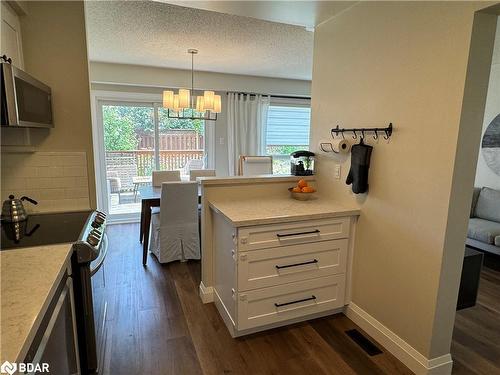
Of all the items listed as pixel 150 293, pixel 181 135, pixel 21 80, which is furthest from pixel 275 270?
pixel 181 135

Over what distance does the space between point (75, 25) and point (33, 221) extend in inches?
49.9

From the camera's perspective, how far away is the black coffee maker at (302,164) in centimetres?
258

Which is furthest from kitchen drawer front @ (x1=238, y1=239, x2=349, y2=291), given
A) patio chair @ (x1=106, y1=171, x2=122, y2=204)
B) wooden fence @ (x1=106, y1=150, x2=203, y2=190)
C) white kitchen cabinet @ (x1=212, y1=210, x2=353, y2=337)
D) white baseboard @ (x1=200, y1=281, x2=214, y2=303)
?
patio chair @ (x1=106, y1=171, x2=122, y2=204)

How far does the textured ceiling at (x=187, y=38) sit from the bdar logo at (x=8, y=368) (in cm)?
251

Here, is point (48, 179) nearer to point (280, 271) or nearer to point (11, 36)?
point (11, 36)

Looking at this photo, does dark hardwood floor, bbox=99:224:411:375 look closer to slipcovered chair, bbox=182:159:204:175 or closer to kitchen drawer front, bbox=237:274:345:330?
kitchen drawer front, bbox=237:274:345:330

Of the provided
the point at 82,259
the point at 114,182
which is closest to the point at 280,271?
the point at 82,259

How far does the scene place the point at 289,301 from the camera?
206 cm

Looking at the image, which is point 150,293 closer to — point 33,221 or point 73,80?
point 33,221

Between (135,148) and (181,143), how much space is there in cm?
75

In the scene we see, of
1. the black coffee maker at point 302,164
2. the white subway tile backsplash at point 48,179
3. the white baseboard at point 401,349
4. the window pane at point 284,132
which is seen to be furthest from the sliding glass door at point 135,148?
the white baseboard at point 401,349

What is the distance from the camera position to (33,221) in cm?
179

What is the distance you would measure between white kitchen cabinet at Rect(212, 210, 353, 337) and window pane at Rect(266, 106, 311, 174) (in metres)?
3.66

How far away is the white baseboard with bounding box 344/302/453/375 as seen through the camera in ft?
5.62
